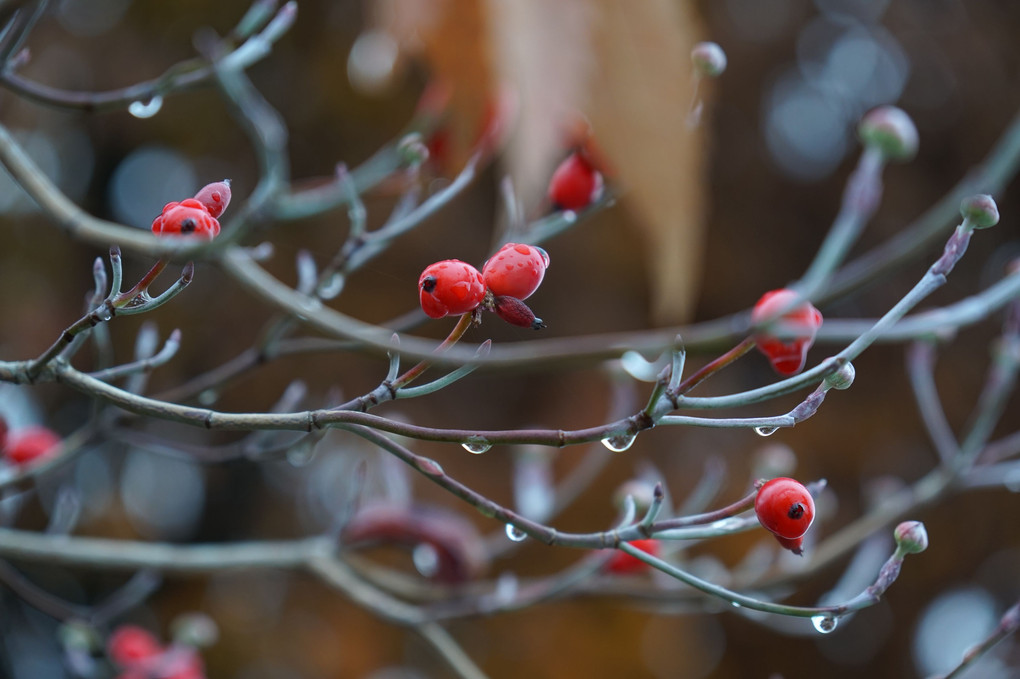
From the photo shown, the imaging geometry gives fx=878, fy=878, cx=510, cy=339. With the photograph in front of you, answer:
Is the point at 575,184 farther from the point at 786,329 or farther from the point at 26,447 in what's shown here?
the point at 26,447

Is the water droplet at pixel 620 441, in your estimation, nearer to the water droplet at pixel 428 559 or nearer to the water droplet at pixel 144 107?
the water droplet at pixel 144 107

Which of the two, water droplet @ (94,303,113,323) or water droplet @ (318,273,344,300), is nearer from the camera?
water droplet @ (94,303,113,323)

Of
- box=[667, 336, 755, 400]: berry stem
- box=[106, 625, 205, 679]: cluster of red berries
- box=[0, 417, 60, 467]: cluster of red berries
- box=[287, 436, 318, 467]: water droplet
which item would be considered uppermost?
box=[287, 436, 318, 467]: water droplet

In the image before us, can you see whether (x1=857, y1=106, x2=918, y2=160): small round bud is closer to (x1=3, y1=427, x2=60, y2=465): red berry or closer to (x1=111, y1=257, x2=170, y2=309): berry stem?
(x1=111, y1=257, x2=170, y2=309): berry stem

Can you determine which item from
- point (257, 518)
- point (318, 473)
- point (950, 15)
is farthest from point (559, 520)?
point (950, 15)

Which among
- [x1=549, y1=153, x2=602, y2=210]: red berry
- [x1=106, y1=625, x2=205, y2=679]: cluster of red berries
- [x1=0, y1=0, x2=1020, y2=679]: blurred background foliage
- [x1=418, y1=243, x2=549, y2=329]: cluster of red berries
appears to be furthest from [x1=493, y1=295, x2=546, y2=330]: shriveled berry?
[x1=0, y1=0, x2=1020, y2=679]: blurred background foliage

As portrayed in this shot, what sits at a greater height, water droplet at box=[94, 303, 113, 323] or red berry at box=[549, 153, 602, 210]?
red berry at box=[549, 153, 602, 210]
